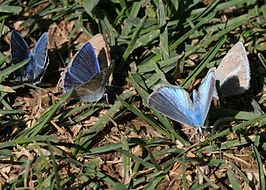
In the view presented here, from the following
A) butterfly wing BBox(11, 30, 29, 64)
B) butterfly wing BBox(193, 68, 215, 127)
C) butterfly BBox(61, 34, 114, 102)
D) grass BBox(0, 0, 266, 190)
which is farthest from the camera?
butterfly wing BBox(11, 30, 29, 64)

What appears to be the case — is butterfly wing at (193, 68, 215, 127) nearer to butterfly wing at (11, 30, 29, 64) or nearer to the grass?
the grass

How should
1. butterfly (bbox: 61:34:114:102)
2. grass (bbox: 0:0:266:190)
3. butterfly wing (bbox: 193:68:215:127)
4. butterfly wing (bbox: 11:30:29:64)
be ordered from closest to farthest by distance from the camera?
1. butterfly wing (bbox: 193:68:215:127)
2. grass (bbox: 0:0:266:190)
3. butterfly (bbox: 61:34:114:102)
4. butterfly wing (bbox: 11:30:29:64)

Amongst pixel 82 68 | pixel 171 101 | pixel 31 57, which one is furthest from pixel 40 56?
pixel 171 101

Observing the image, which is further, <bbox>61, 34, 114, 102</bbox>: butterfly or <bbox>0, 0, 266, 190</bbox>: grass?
<bbox>61, 34, 114, 102</bbox>: butterfly

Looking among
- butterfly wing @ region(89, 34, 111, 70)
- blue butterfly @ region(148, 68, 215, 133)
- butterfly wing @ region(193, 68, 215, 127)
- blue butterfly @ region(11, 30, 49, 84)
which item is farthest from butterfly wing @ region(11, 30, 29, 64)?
butterfly wing @ region(193, 68, 215, 127)

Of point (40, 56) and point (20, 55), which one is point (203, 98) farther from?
point (20, 55)

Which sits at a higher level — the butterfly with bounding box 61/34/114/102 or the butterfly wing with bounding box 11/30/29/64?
the butterfly wing with bounding box 11/30/29/64

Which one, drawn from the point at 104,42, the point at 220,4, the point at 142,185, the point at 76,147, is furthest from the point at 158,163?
the point at 220,4
